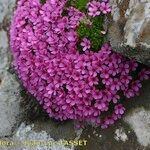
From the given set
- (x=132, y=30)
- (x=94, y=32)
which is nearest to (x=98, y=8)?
(x=94, y=32)

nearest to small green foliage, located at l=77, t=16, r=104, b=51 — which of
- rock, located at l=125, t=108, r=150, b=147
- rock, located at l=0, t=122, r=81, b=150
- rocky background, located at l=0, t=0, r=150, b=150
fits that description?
rocky background, located at l=0, t=0, r=150, b=150

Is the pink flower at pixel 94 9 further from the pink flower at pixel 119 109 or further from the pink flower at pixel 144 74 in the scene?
the pink flower at pixel 119 109

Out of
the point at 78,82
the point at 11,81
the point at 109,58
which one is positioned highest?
the point at 109,58

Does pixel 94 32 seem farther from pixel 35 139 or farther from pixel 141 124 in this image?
pixel 35 139

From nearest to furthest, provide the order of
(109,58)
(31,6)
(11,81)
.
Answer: (109,58)
(31,6)
(11,81)

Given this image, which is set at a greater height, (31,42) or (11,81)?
(31,42)

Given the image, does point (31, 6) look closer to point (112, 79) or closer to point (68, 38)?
point (68, 38)

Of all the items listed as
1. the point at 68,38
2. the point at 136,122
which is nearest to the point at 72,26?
the point at 68,38
